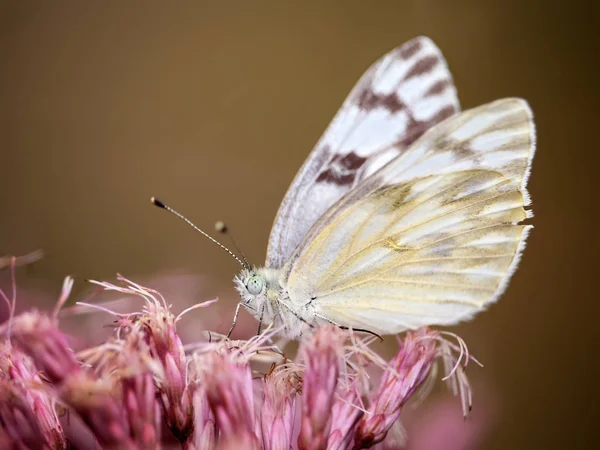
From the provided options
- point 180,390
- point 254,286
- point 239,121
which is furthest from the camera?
point 239,121

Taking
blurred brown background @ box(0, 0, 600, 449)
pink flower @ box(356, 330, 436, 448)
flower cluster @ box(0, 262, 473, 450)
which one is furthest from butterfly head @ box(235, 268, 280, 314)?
blurred brown background @ box(0, 0, 600, 449)

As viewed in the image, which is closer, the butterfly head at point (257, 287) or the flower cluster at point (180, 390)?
the flower cluster at point (180, 390)

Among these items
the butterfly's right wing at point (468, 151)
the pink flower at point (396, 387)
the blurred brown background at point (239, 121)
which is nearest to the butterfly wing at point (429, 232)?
the butterfly's right wing at point (468, 151)

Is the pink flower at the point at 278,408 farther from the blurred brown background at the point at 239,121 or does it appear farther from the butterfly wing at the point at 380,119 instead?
the blurred brown background at the point at 239,121

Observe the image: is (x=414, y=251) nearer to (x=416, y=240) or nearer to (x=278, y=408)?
(x=416, y=240)

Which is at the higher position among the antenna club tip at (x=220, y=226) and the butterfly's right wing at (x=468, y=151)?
the antenna club tip at (x=220, y=226)

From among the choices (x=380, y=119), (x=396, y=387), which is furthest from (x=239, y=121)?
(x=396, y=387)

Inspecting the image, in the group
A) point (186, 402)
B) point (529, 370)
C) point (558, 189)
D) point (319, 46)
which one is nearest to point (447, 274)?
point (186, 402)
